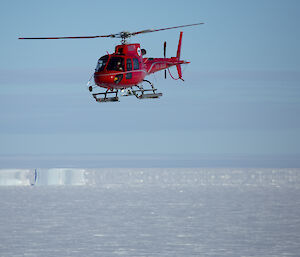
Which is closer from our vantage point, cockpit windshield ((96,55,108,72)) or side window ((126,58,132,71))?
cockpit windshield ((96,55,108,72))

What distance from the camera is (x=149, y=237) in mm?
106562

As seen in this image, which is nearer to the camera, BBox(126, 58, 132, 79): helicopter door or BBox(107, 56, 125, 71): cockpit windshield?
BBox(107, 56, 125, 71): cockpit windshield

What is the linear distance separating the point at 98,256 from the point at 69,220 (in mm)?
69986

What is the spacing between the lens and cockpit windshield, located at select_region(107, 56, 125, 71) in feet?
165

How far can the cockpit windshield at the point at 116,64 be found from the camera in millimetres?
50250

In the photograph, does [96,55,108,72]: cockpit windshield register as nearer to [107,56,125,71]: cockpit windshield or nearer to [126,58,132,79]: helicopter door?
[107,56,125,71]: cockpit windshield

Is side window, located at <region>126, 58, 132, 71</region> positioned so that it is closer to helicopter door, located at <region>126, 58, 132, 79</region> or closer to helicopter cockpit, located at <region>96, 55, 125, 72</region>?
helicopter door, located at <region>126, 58, 132, 79</region>

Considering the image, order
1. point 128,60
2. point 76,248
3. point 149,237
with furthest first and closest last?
point 149,237, point 76,248, point 128,60

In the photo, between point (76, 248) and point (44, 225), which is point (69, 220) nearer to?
point (44, 225)

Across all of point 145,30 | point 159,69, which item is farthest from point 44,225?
point 145,30

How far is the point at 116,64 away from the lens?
1992 inches

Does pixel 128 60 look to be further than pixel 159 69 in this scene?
No

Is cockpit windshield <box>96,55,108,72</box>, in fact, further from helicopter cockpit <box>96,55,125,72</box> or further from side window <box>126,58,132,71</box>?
side window <box>126,58,132,71</box>

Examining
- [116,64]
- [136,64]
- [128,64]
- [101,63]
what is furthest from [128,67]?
[101,63]
